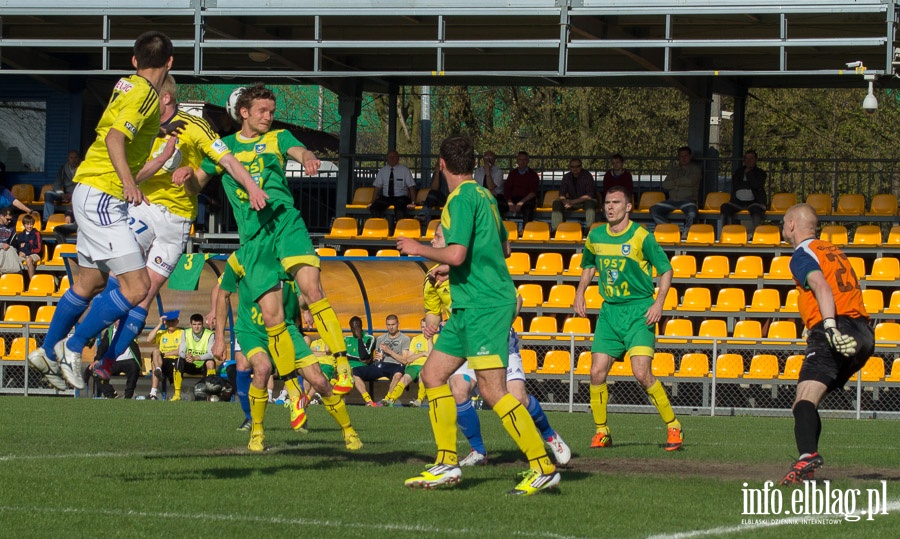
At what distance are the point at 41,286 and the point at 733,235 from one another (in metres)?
12.5

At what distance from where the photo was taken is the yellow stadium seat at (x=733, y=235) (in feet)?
71.1

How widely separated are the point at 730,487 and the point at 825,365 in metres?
0.99

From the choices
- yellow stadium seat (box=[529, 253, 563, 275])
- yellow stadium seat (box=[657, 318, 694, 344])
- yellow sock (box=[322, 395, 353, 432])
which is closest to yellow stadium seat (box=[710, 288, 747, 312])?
yellow stadium seat (box=[657, 318, 694, 344])

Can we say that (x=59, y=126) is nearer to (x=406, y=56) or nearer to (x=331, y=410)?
(x=406, y=56)

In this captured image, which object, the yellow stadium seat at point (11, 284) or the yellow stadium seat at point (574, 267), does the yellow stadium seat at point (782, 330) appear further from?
the yellow stadium seat at point (11, 284)

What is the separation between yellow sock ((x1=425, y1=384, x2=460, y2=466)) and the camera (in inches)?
291

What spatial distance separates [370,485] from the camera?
7355 millimetres

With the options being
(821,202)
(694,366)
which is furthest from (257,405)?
(821,202)

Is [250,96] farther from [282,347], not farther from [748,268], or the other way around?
[748,268]

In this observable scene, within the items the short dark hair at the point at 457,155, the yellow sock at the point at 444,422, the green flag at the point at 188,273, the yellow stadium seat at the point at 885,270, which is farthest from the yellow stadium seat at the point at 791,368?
the short dark hair at the point at 457,155

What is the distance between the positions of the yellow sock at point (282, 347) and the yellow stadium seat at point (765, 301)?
12.8 meters

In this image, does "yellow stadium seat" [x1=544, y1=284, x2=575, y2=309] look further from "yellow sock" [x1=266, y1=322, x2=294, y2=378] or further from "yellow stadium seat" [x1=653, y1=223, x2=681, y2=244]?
"yellow sock" [x1=266, y1=322, x2=294, y2=378]

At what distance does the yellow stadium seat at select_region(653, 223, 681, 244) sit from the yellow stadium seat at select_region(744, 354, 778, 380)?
11.4 feet

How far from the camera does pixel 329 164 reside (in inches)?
1127
